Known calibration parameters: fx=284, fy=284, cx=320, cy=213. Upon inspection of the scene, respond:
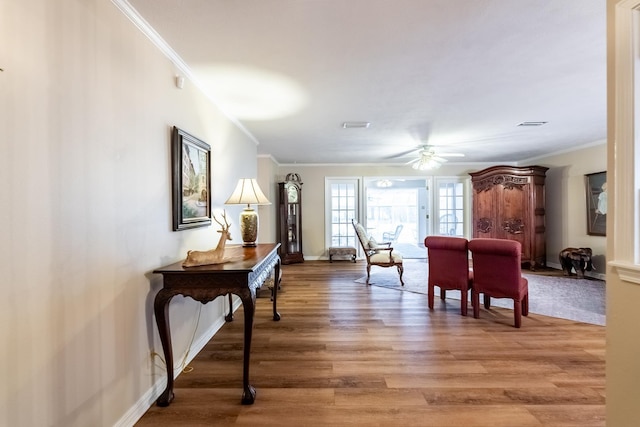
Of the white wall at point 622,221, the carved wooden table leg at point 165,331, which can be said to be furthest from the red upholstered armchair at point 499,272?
the carved wooden table leg at point 165,331

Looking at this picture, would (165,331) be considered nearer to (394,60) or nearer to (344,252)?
(394,60)

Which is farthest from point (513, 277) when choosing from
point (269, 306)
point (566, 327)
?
point (269, 306)

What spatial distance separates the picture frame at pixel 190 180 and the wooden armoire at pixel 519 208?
5.56 m

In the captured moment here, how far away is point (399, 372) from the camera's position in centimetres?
214

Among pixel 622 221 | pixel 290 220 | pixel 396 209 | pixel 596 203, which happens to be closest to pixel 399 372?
pixel 622 221

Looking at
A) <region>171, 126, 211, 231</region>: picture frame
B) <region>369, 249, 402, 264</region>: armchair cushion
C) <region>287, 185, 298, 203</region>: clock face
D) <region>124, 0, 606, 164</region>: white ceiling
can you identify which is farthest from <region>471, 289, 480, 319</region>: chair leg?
<region>287, 185, 298, 203</region>: clock face

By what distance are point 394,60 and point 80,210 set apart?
7.18 feet

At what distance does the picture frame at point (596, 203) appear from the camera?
467 cm

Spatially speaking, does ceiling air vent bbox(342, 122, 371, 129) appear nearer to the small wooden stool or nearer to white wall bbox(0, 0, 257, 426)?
white wall bbox(0, 0, 257, 426)

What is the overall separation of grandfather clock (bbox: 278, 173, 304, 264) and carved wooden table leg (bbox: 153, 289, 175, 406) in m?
4.35

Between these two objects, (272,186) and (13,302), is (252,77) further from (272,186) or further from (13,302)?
(272,186)

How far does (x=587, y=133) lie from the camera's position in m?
4.31

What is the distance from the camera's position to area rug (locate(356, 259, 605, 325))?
10.8 feet

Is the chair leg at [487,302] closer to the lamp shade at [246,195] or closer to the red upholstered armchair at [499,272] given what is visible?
the red upholstered armchair at [499,272]
